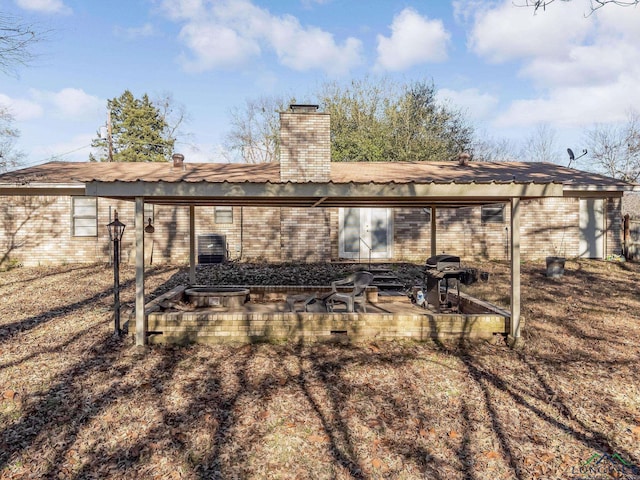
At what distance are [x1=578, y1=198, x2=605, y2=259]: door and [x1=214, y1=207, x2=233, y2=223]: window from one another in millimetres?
13003

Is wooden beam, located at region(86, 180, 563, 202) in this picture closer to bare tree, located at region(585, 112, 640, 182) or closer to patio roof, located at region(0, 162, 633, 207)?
patio roof, located at region(0, 162, 633, 207)

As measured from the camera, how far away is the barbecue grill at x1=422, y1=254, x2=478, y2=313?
7012 millimetres

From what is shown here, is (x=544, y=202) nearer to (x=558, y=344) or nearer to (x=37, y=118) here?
(x=558, y=344)

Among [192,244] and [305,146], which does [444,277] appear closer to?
[192,244]

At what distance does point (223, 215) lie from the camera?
47.5ft

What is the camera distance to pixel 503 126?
35.4 m

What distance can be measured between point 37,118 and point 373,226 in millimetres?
19493

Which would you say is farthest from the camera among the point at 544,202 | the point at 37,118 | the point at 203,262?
the point at 37,118

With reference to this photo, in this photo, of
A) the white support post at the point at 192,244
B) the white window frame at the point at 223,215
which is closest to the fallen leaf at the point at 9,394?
the white support post at the point at 192,244

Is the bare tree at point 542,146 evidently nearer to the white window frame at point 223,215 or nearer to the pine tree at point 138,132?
the pine tree at point 138,132

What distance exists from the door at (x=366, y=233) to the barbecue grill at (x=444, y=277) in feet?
21.7

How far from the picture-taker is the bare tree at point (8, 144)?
2006cm

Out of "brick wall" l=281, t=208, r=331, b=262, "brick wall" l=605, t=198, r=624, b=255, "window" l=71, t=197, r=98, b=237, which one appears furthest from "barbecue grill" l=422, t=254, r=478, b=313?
"window" l=71, t=197, r=98, b=237

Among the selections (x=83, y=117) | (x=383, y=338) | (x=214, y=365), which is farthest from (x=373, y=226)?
(x=83, y=117)
